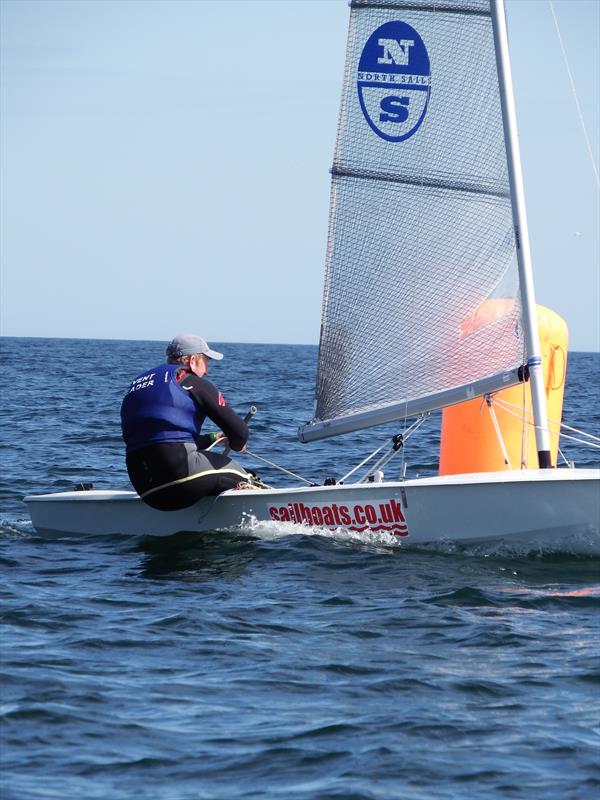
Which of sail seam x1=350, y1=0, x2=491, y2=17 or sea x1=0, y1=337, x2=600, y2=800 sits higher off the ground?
sail seam x1=350, y1=0, x2=491, y2=17

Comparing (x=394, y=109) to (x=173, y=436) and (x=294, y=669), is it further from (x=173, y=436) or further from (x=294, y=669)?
(x=294, y=669)

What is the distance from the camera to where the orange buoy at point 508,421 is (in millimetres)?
9258

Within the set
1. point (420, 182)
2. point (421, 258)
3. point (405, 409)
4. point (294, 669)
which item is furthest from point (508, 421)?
point (294, 669)

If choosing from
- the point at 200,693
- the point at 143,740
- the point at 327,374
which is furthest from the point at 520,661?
the point at 327,374

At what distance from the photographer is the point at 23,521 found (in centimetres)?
1018

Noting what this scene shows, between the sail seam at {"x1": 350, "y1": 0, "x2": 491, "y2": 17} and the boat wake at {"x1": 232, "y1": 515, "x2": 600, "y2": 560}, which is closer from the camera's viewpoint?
the boat wake at {"x1": 232, "y1": 515, "x2": 600, "y2": 560}

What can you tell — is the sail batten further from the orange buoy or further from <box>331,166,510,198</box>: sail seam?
<box>331,166,510,198</box>: sail seam

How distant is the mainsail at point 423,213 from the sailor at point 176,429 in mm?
1076

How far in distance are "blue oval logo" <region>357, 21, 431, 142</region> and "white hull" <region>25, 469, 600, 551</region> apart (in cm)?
242

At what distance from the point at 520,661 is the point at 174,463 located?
10.5ft

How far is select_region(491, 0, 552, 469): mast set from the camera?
27.5ft

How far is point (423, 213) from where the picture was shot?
8672 millimetres

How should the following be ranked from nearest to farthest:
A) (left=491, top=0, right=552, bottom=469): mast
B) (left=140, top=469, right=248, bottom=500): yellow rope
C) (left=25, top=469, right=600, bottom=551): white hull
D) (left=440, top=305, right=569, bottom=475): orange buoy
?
1. (left=25, top=469, right=600, bottom=551): white hull
2. (left=491, top=0, right=552, bottom=469): mast
3. (left=140, top=469, right=248, bottom=500): yellow rope
4. (left=440, top=305, right=569, bottom=475): orange buoy

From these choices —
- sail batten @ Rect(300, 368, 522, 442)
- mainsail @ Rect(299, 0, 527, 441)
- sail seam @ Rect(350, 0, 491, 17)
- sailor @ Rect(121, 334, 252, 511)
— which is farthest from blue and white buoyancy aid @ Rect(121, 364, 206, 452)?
sail seam @ Rect(350, 0, 491, 17)
